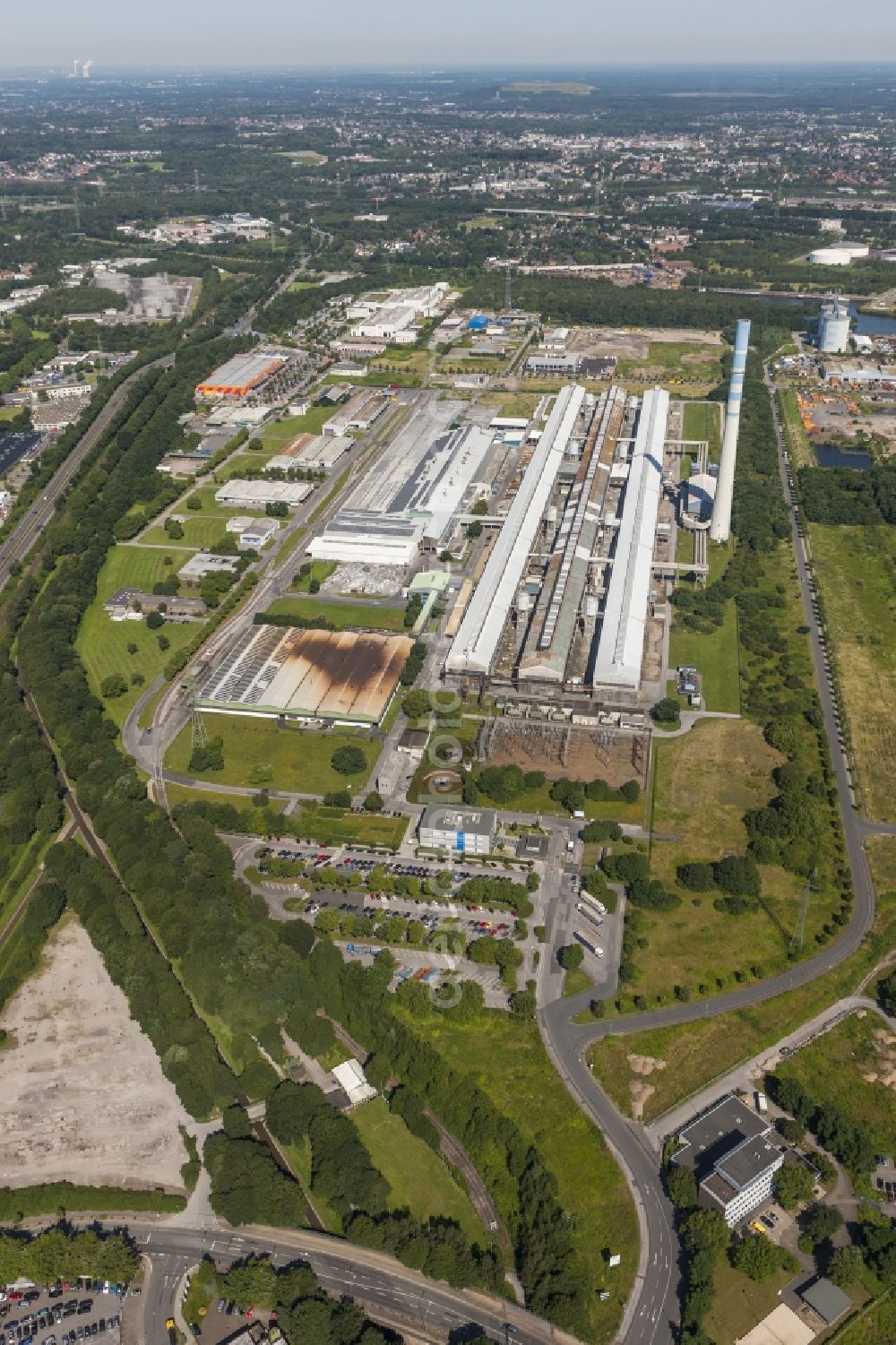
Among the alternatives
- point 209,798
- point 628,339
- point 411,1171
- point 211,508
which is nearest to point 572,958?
point 411,1171

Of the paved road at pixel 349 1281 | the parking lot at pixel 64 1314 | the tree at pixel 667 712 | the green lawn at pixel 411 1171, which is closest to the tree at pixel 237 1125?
the paved road at pixel 349 1281

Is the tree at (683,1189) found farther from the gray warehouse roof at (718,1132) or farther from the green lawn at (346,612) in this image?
the green lawn at (346,612)

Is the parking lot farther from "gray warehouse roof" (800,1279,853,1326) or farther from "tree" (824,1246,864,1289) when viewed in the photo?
"tree" (824,1246,864,1289)

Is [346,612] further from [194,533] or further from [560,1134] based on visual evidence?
[560,1134]

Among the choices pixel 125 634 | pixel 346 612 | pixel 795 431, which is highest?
pixel 795 431

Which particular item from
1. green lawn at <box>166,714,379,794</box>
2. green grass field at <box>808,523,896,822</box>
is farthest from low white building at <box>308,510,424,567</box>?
green grass field at <box>808,523,896,822</box>

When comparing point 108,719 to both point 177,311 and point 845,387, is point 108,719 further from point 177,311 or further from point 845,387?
point 177,311

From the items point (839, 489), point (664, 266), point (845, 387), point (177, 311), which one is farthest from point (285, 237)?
point (839, 489)
